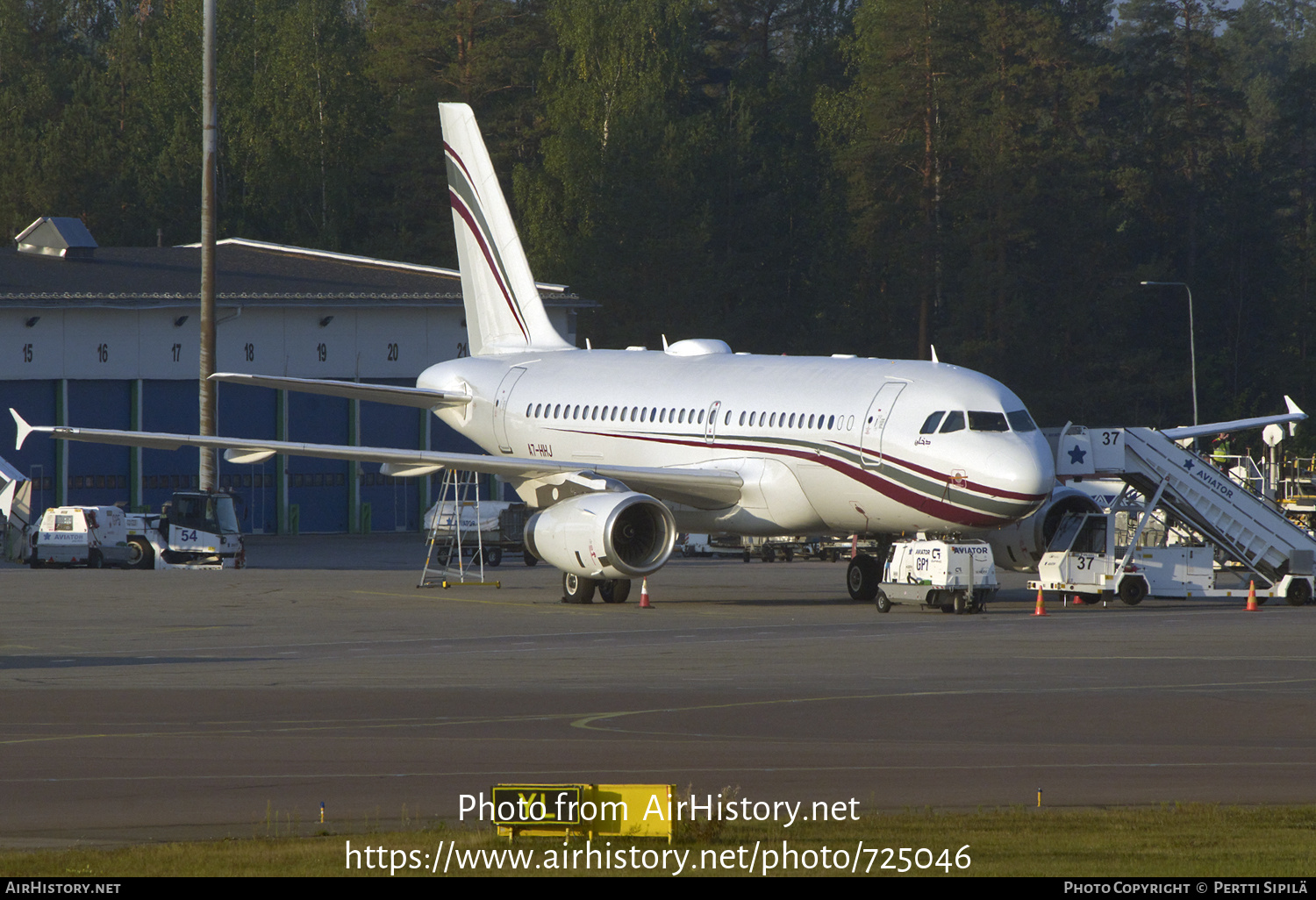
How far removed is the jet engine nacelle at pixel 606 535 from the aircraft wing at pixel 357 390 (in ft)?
18.8

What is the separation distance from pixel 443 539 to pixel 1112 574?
772 inches

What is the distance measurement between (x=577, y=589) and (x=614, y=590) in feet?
2.51

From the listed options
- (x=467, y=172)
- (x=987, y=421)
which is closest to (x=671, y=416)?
(x=987, y=421)

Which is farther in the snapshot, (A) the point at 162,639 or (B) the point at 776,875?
(A) the point at 162,639

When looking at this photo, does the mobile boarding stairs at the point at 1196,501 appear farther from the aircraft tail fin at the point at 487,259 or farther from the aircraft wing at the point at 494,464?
the aircraft tail fin at the point at 487,259

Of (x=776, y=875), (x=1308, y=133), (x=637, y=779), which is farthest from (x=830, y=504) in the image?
(x=1308, y=133)

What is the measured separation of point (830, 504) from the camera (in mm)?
32438

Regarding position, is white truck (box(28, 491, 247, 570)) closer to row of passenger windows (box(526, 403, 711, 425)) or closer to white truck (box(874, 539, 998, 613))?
row of passenger windows (box(526, 403, 711, 425))

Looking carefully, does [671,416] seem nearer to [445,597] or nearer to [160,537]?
[445,597]

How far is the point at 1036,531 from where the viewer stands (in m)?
33.8

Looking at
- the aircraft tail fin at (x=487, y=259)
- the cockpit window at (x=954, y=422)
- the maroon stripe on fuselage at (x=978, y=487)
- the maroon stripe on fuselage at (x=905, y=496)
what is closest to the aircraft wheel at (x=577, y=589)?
the maroon stripe on fuselage at (x=905, y=496)

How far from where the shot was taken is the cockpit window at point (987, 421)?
31.0 meters

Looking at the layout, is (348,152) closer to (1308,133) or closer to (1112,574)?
(1308,133)

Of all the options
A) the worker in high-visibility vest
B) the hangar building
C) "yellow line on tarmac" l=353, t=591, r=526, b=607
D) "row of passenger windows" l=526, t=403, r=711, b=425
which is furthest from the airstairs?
the hangar building
